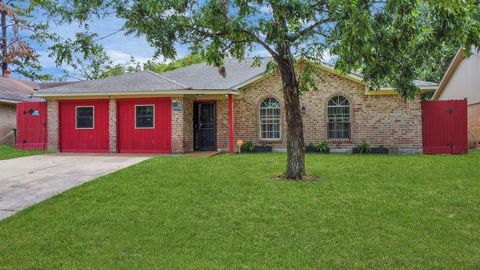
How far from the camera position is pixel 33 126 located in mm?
16203

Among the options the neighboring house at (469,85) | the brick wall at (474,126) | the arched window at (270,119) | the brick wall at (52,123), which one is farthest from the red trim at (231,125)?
the brick wall at (474,126)

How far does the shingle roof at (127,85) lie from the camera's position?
46.4 ft

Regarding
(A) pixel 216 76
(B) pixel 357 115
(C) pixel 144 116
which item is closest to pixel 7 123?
(C) pixel 144 116

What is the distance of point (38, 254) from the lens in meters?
4.39

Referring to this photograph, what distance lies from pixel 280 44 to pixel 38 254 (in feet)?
16.5

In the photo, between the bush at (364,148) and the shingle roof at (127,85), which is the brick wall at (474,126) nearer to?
the bush at (364,148)

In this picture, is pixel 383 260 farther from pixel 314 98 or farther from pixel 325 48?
pixel 314 98

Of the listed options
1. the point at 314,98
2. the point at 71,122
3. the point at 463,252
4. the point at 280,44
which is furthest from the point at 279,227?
the point at 71,122

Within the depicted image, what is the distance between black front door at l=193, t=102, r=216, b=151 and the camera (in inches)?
614

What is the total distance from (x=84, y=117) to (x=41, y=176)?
646 centimetres

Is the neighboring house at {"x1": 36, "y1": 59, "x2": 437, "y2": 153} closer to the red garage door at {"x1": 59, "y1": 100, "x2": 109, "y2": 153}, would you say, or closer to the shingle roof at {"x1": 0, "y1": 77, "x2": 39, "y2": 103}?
the red garage door at {"x1": 59, "y1": 100, "x2": 109, "y2": 153}

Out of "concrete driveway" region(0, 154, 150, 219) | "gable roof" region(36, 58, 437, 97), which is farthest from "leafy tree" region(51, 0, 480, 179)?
"gable roof" region(36, 58, 437, 97)

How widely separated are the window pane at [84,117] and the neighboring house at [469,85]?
15549 mm

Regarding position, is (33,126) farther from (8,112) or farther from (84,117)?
(8,112)
